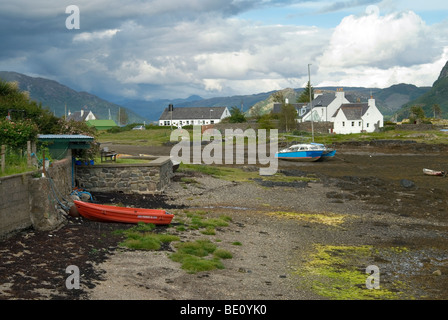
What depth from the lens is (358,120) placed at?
320 ft

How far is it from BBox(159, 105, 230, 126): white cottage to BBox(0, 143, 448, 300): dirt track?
4258 inches

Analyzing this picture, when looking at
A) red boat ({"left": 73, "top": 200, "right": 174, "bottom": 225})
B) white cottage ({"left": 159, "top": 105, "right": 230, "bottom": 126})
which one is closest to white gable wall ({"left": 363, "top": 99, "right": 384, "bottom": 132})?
white cottage ({"left": 159, "top": 105, "right": 230, "bottom": 126})

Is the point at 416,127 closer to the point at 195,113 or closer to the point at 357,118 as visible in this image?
the point at 357,118

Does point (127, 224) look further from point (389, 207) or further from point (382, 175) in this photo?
point (382, 175)

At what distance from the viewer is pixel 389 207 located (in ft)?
93.2

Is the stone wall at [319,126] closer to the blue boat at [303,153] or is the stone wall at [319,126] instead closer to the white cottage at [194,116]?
the blue boat at [303,153]

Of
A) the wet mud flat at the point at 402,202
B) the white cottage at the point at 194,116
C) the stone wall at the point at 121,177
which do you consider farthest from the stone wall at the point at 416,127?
the stone wall at the point at 121,177

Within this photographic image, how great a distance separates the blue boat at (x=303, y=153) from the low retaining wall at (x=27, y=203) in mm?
42934

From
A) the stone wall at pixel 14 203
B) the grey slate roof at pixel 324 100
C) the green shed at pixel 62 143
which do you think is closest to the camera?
the stone wall at pixel 14 203

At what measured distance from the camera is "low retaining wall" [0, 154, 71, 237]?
50.1ft

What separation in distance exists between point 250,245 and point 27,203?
8.05 metres

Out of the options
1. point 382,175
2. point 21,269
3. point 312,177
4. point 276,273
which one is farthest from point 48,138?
point 382,175

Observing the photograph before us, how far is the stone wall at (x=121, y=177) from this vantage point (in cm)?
2556
